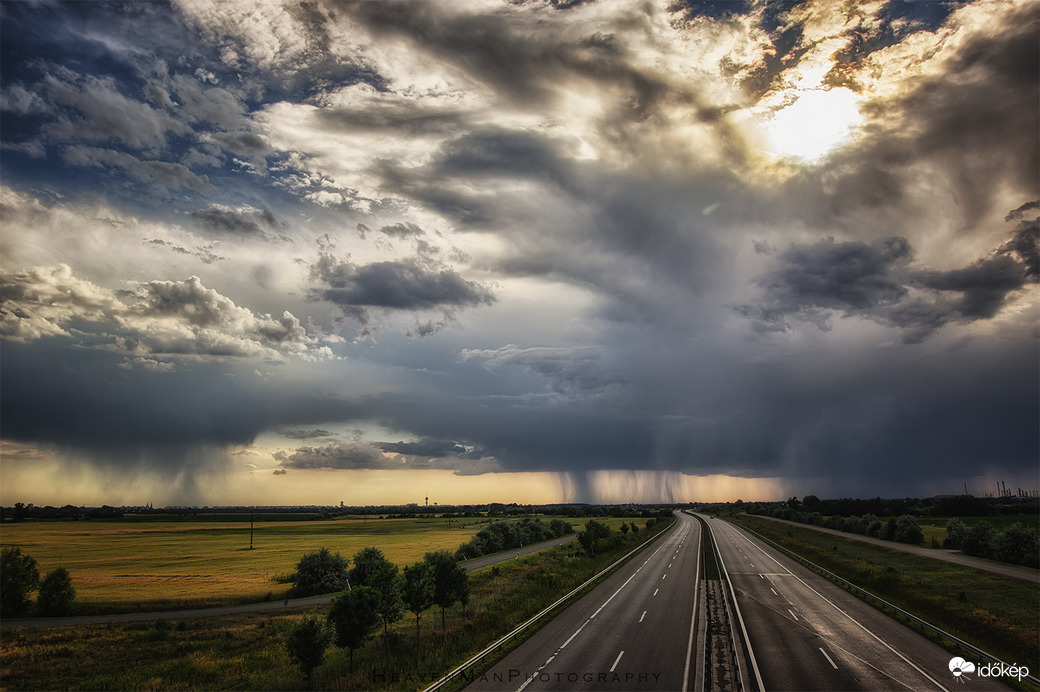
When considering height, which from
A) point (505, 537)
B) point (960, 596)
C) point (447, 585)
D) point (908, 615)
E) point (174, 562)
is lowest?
point (505, 537)

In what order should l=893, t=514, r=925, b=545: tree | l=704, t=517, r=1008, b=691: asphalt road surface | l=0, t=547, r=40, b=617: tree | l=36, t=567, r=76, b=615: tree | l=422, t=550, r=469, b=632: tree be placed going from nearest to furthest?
l=704, t=517, r=1008, b=691: asphalt road surface
l=422, t=550, r=469, b=632: tree
l=36, t=567, r=76, b=615: tree
l=0, t=547, r=40, b=617: tree
l=893, t=514, r=925, b=545: tree

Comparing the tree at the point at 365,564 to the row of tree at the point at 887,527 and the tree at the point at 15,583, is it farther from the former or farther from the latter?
the row of tree at the point at 887,527

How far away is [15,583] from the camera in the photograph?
204ft

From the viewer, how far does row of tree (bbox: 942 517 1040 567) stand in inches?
2872

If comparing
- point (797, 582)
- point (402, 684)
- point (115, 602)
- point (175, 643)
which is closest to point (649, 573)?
point (797, 582)

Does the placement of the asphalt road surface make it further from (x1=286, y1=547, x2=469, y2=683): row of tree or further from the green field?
(x1=286, y1=547, x2=469, y2=683): row of tree

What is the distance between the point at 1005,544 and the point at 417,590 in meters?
87.8

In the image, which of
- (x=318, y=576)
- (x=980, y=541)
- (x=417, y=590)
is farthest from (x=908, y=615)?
(x=318, y=576)

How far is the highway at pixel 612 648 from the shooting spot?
81.8 ft

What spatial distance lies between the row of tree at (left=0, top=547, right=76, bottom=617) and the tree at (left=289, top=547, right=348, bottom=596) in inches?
971

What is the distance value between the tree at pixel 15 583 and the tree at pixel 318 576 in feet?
96.8

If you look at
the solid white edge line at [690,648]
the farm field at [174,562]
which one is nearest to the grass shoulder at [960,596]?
the solid white edge line at [690,648]

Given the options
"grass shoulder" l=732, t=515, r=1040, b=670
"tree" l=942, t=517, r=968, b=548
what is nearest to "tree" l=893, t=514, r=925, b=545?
"tree" l=942, t=517, r=968, b=548

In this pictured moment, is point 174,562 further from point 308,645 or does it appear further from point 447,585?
point 308,645
